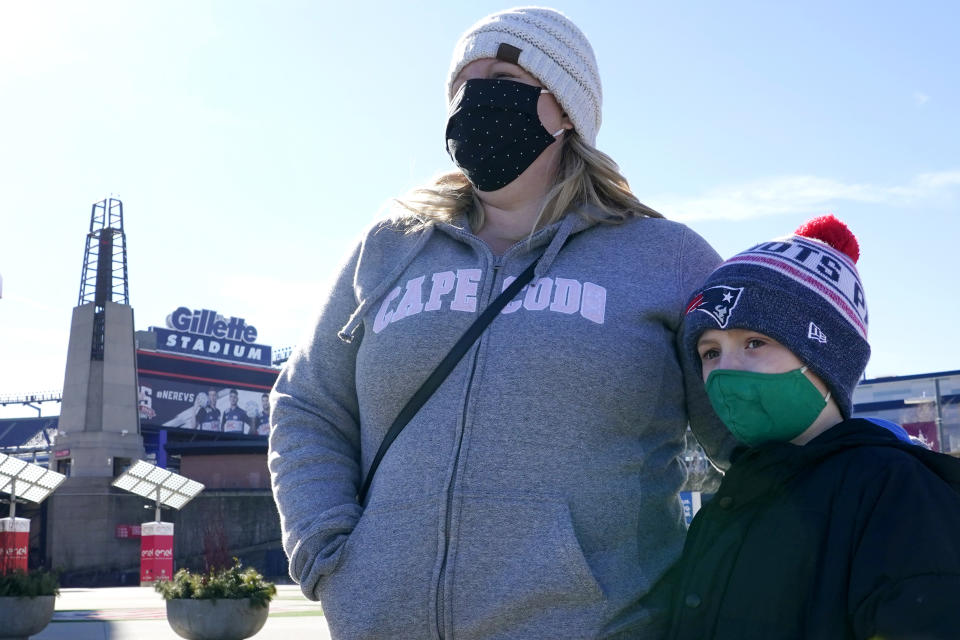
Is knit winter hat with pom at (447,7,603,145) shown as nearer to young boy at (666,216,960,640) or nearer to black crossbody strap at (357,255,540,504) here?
black crossbody strap at (357,255,540,504)

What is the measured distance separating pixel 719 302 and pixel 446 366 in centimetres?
61

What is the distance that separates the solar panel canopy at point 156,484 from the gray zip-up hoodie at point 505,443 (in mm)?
34317

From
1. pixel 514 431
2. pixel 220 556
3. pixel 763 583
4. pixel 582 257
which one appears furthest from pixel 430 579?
pixel 220 556

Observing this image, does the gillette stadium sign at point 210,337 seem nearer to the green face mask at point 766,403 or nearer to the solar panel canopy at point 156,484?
the solar panel canopy at point 156,484

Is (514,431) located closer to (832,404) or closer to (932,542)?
Answer: (832,404)

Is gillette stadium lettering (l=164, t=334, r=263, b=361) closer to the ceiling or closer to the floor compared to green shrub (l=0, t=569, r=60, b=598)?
closer to the ceiling

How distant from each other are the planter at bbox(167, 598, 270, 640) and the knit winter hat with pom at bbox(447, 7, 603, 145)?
9191 mm

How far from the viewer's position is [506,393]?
7.25 feet

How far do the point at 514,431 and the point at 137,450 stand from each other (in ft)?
149

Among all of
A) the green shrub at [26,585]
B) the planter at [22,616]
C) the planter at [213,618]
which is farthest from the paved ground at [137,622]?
the planter at [213,618]

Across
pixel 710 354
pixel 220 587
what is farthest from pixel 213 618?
pixel 710 354

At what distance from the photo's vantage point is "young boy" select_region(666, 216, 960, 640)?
64.5 inches

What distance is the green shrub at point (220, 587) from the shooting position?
35.8ft

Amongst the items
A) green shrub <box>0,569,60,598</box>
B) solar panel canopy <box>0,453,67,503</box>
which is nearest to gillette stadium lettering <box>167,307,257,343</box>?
solar panel canopy <box>0,453,67,503</box>
